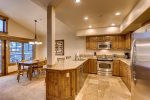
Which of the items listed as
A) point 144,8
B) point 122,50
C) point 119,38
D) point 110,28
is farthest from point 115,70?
point 144,8

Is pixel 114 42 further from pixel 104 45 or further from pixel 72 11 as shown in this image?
pixel 72 11

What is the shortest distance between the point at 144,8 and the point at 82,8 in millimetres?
1629

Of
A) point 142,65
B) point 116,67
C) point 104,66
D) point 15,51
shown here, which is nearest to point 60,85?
point 142,65

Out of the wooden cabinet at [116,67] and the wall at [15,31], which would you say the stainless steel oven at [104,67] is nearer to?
the wooden cabinet at [116,67]

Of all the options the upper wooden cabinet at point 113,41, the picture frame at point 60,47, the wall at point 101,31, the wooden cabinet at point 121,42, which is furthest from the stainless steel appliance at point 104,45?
the picture frame at point 60,47

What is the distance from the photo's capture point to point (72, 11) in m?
3.50

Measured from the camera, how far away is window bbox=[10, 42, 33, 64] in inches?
261

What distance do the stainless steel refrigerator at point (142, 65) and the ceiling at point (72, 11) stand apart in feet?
4.69

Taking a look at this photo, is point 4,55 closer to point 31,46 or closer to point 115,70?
point 31,46

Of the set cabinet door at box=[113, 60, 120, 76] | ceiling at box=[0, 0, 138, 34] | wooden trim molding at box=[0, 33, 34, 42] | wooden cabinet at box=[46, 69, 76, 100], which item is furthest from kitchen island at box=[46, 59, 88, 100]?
wooden trim molding at box=[0, 33, 34, 42]

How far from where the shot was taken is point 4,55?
19.8ft

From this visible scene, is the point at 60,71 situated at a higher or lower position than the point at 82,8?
lower

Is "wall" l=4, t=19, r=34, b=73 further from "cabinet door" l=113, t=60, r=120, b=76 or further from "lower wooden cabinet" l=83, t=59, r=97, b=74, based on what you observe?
"cabinet door" l=113, t=60, r=120, b=76

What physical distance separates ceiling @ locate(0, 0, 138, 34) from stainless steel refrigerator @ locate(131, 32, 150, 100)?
1430mm
